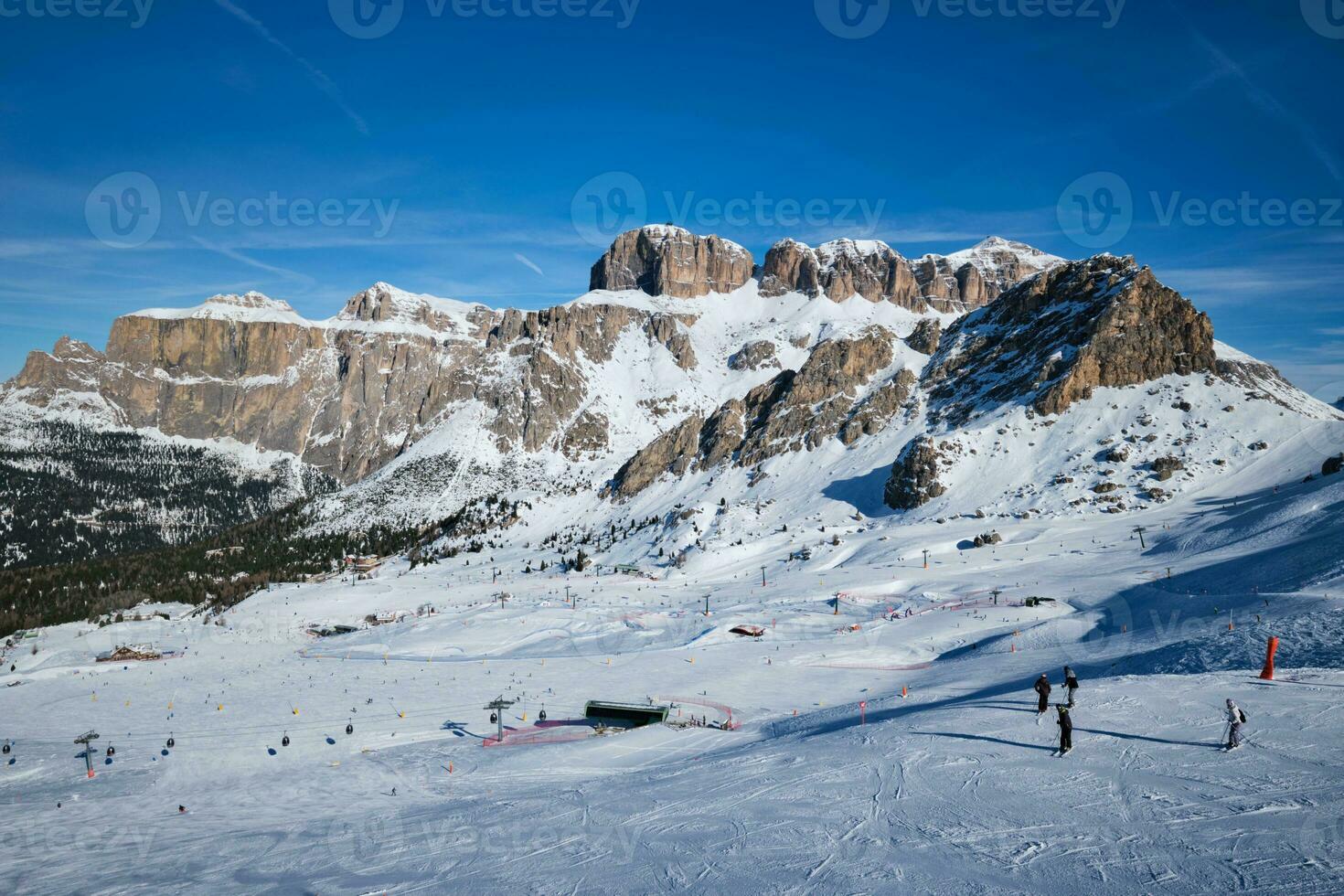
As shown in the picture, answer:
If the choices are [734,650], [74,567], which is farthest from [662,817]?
[74,567]

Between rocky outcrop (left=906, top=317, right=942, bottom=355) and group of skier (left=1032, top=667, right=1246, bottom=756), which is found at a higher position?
A: rocky outcrop (left=906, top=317, right=942, bottom=355)

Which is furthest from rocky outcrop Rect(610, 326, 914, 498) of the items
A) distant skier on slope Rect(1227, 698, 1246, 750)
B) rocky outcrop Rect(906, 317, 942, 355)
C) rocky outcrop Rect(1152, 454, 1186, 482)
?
distant skier on slope Rect(1227, 698, 1246, 750)

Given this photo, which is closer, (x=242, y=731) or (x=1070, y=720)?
Answer: (x=1070, y=720)

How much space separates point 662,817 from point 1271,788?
1196cm

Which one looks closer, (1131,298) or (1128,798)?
(1128,798)

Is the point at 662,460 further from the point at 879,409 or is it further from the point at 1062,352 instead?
the point at 1062,352

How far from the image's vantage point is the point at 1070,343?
119 m

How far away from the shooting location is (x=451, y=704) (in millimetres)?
37094

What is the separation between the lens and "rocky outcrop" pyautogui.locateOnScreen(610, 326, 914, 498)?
140 meters

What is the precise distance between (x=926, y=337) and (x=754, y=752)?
Result: 502 feet

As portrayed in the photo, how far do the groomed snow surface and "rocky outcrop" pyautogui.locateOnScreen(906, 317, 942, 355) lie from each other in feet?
330

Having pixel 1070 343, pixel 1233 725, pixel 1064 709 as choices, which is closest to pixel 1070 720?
pixel 1064 709

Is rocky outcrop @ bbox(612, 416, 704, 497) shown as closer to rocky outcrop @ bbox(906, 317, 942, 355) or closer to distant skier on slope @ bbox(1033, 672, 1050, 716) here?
rocky outcrop @ bbox(906, 317, 942, 355)

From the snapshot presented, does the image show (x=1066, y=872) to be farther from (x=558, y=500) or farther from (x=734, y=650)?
(x=558, y=500)
